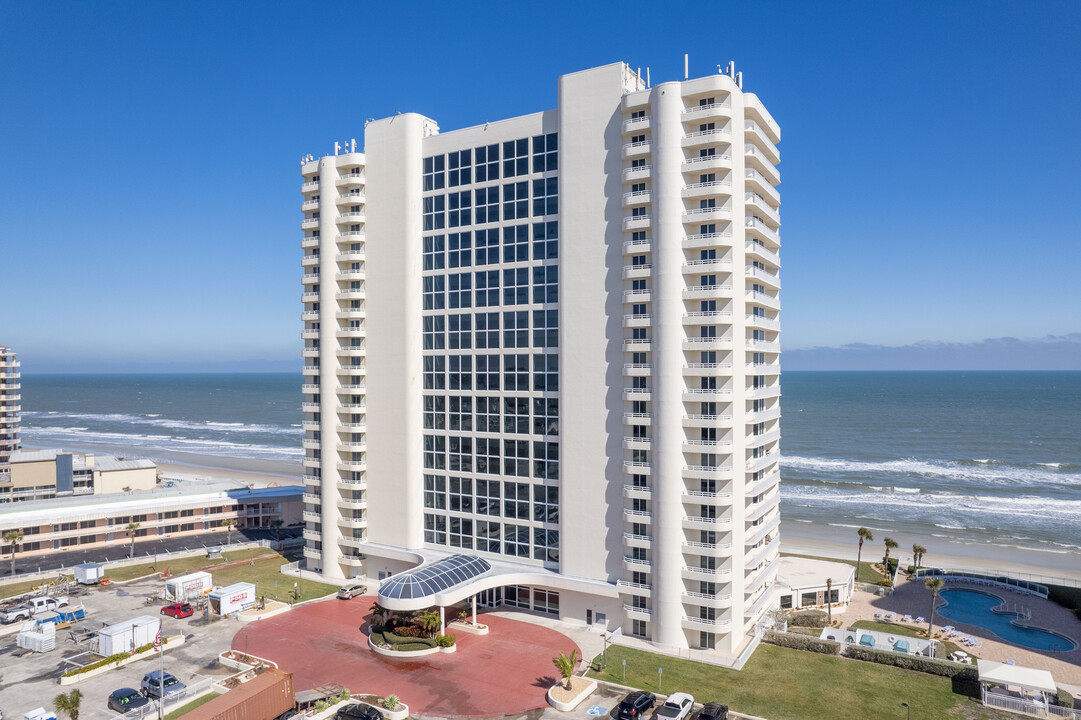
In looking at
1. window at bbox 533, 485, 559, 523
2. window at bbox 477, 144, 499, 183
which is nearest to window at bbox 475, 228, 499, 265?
window at bbox 477, 144, 499, 183

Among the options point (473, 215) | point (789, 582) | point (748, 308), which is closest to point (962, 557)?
point (789, 582)

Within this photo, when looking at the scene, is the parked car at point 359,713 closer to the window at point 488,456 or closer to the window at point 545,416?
the window at point 488,456

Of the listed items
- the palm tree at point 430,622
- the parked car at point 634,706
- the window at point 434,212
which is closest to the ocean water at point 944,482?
the parked car at point 634,706

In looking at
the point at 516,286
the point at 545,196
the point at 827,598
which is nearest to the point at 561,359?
the point at 516,286

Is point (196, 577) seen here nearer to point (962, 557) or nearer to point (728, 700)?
point (728, 700)

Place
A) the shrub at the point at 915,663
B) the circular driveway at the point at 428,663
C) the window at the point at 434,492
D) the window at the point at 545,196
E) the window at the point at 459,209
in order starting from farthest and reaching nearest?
the window at the point at 434,492 → the window at the point at 459,209 → the window at the point at 545,196 → the shrub at the point at 915,663 → the circular driveway at the point at 428,663
